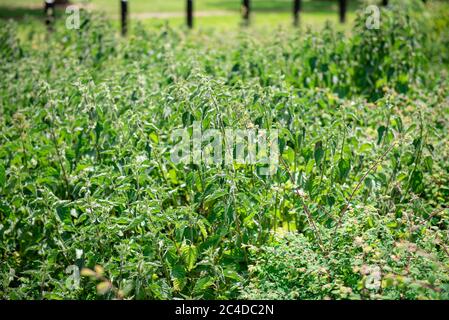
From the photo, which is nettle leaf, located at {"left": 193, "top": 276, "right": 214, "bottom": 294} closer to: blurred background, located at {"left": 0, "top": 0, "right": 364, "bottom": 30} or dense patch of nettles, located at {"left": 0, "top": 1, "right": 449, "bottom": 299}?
dense patch of nettles, located at {"left": 0, "top": 1, "right": 449, "bottom": 299}

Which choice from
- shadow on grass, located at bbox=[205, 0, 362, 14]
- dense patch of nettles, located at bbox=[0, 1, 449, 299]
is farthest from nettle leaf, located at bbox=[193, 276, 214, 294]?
shadow on grass, located at bbox=[205, 0, 362, 14]

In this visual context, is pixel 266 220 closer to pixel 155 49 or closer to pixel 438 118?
pixel 438 118

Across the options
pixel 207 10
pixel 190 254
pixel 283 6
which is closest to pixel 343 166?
pixel 190 254

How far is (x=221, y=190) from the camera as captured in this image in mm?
3945

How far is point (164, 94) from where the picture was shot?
4719 mm

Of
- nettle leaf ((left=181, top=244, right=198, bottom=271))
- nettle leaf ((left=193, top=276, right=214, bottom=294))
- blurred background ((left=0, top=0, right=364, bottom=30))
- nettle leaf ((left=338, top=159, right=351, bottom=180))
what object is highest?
blurred background ((left=0, top=0, right=364, bottom=30))

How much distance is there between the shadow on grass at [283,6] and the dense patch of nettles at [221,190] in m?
11.5

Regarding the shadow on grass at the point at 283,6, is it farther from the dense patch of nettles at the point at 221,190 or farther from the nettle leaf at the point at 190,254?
the nettle leaf at the point at 190,254

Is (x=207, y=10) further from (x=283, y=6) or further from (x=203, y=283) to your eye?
(x=203, y=283)

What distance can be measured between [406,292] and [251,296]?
2.54 ft

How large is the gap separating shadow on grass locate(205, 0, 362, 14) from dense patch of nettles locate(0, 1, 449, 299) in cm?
1145

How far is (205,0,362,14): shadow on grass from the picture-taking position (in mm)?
17953

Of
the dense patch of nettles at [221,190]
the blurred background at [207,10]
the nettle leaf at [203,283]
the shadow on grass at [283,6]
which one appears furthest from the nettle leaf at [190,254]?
the shadow on grass at [283,6]
